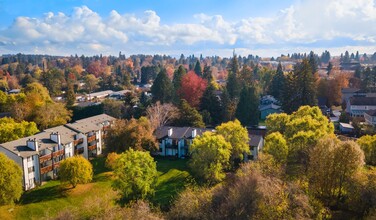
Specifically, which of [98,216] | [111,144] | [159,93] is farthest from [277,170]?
[159,93]

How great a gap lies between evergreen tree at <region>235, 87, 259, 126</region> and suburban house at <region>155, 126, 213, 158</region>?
47.2 feet

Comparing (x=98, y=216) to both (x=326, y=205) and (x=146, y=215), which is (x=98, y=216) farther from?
(x=326, y=205)

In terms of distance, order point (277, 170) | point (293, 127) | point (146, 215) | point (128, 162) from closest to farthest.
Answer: point (146, 215)
point (277, 170)
point (128, 162)
point (293, 127)

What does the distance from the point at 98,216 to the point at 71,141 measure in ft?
82.5

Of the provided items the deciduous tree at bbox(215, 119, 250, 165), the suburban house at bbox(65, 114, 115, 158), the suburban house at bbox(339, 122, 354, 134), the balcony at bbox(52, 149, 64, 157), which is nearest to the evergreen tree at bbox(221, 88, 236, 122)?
the suburban house at bbox(339, 122, 354, 134)

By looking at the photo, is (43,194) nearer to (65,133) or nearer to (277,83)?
(65,133)

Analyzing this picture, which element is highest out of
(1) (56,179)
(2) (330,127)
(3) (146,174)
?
(2) (330,127)

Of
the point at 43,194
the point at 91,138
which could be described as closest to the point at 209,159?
the point at 43,194

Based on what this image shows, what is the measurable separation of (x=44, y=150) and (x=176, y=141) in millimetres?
17613

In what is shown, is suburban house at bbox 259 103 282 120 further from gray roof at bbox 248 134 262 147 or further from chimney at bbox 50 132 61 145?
chimney at bbox 50 132 61 145

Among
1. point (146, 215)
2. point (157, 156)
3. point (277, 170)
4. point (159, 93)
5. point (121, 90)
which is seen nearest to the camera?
point (146, 215)

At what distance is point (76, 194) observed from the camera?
33.8 metres

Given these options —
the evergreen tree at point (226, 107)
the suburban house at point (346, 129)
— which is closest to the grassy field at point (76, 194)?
the evergreen tree at point (226, 107)

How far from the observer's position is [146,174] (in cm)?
3008
